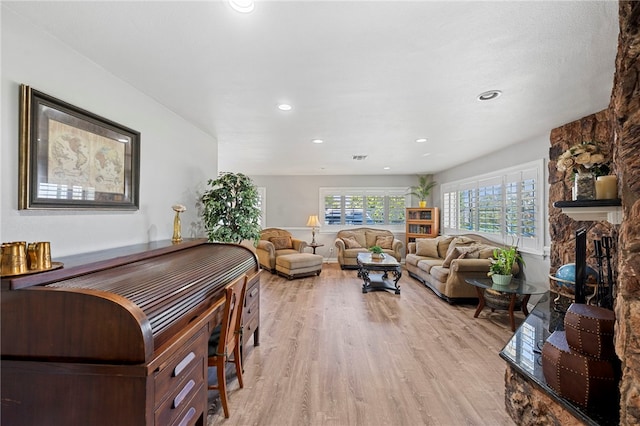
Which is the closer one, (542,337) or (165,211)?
(542,337)

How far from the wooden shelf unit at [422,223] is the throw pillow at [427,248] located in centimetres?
88

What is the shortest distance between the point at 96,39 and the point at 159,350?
1.80 m

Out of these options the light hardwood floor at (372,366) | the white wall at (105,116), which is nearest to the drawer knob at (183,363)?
the light hardwood floor at (372,366)

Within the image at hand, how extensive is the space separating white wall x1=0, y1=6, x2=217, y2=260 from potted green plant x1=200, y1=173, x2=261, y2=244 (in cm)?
21

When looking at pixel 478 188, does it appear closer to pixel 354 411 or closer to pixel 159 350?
pixel 354 411

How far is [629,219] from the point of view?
39.4 inches

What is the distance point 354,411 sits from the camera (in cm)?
180

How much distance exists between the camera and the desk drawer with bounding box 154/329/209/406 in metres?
1.11

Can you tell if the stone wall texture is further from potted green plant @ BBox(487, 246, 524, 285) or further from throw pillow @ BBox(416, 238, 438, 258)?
throw pillow @ BBox(416, 238, 438, 258)

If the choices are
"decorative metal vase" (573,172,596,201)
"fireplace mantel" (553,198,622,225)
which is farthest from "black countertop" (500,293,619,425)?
"decorative metal vase" (573,172,596,201)

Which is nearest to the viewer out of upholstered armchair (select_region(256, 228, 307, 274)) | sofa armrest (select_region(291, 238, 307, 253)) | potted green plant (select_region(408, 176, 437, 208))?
upholstered armchair (select_region(256, 228, 307, 274))

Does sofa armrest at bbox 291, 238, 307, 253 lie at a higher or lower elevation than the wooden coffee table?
higher

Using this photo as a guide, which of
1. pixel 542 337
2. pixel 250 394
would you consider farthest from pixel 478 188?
pixel 250 394

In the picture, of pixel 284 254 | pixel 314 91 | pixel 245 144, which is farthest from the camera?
pixel 284 254
